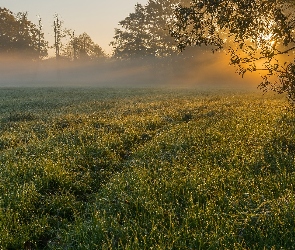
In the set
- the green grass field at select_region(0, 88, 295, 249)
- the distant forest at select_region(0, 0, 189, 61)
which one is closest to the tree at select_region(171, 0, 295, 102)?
the green grass field at select_region(0, 88, 295, 249)

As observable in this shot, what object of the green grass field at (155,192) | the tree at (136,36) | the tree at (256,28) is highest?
the tree at (136,36)

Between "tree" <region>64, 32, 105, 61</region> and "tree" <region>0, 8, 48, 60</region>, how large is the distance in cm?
1531

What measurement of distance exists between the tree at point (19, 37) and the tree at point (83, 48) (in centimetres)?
1531

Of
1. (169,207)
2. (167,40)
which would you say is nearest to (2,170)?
(169,207)

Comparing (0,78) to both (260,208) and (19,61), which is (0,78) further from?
(260,208)

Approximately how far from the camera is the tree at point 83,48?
147625 mm

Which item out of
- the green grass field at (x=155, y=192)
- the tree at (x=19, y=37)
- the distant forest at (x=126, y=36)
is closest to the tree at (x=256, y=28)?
the green grass field at (x=155, y=192)

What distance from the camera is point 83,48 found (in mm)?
157875

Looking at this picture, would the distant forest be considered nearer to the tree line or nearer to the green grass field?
the tree line

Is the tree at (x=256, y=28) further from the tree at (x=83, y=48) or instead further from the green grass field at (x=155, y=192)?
the tree at (x=83, y=48)

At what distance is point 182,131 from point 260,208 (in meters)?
7.56

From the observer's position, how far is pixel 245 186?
21.3 feet

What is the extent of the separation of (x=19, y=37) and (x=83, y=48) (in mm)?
37739

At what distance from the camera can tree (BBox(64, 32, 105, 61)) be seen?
148 meters
